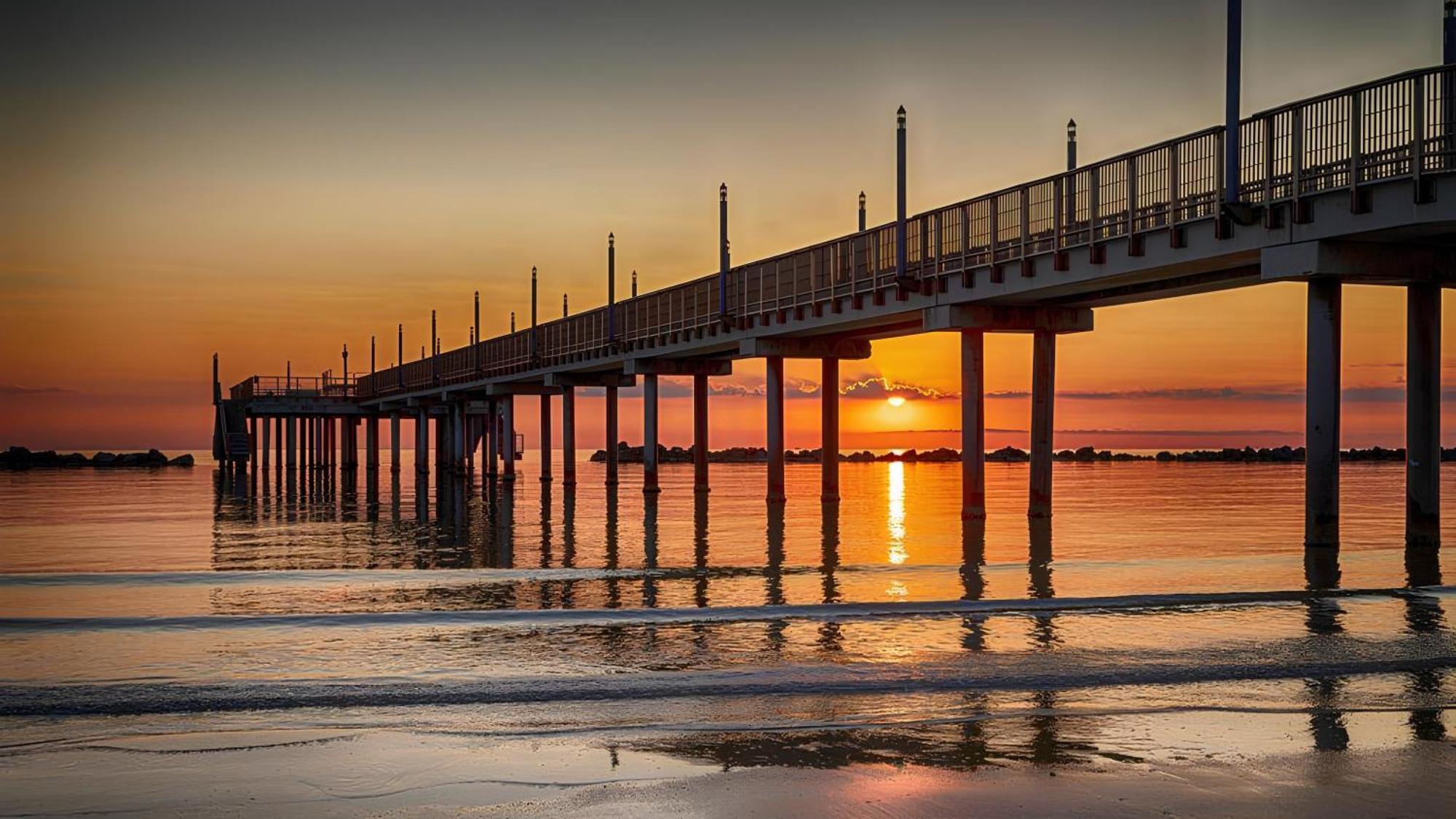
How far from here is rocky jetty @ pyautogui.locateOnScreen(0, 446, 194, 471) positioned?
5261 inches

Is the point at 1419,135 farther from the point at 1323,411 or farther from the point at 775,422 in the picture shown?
the point at 775,422

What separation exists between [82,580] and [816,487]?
51.1 meters

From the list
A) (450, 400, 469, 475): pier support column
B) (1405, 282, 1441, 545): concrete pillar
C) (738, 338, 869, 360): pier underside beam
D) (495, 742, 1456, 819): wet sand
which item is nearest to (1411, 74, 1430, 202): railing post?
(1405, 282, 1441, 545): concrete pillar

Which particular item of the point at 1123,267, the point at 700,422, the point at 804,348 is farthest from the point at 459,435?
the point at 1123,267

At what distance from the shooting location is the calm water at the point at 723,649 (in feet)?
30.7

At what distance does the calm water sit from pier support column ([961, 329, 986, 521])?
6.32 metres

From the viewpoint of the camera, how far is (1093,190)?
2981cm

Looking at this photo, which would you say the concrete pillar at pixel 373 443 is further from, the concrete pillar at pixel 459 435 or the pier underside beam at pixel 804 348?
the pier underside beam at pixel 804 348

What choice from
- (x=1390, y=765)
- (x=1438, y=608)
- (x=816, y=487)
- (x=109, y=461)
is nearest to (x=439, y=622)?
(x=1390, y=765)

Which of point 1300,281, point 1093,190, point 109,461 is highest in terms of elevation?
point 1093,190

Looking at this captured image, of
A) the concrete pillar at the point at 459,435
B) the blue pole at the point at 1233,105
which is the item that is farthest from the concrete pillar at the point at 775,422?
the concrete pillar at the point at 459,435

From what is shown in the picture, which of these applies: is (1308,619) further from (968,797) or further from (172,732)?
(172,732)

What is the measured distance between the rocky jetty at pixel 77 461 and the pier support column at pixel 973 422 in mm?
112194

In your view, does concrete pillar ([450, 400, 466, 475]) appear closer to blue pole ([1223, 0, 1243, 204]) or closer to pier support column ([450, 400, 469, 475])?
pier support column ([450, 400, 469, 475])
